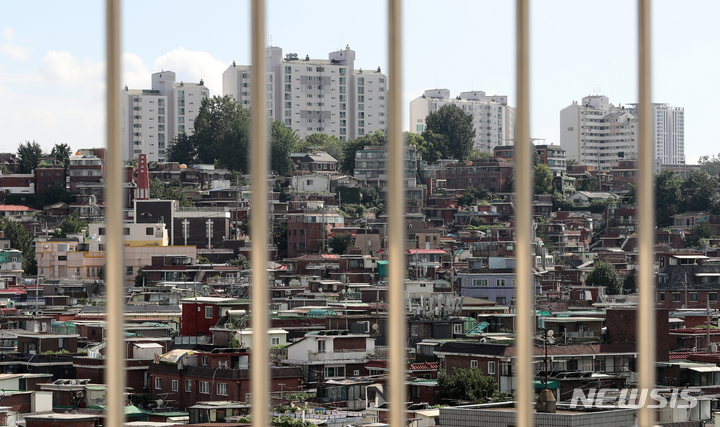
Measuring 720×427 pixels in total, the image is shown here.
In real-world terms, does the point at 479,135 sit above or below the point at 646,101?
above

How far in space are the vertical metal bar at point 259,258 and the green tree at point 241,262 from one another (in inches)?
830

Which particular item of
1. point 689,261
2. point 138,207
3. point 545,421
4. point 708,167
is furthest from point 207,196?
point 708,167

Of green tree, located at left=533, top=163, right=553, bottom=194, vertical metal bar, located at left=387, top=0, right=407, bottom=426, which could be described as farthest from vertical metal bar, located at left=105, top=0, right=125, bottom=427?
green tree, located at left=533, top=163, right=553, bottom=194

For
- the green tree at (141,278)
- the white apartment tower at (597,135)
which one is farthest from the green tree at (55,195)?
the white apartment tower at (597,135)

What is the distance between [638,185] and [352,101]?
43445 mm

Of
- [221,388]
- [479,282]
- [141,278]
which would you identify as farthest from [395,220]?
[141,278]

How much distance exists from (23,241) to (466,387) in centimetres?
1716

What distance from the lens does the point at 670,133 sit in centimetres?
7062

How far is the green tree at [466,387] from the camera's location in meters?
9.39

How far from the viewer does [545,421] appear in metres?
6.00

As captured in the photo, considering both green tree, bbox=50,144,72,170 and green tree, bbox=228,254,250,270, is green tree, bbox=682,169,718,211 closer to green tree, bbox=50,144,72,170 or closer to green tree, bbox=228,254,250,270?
green tree, bbox=228,254,250,270

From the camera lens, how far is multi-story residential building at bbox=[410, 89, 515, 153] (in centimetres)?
5162

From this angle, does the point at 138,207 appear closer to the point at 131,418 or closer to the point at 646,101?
the point at 131,418

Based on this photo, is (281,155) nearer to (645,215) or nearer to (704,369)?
(704,369)
